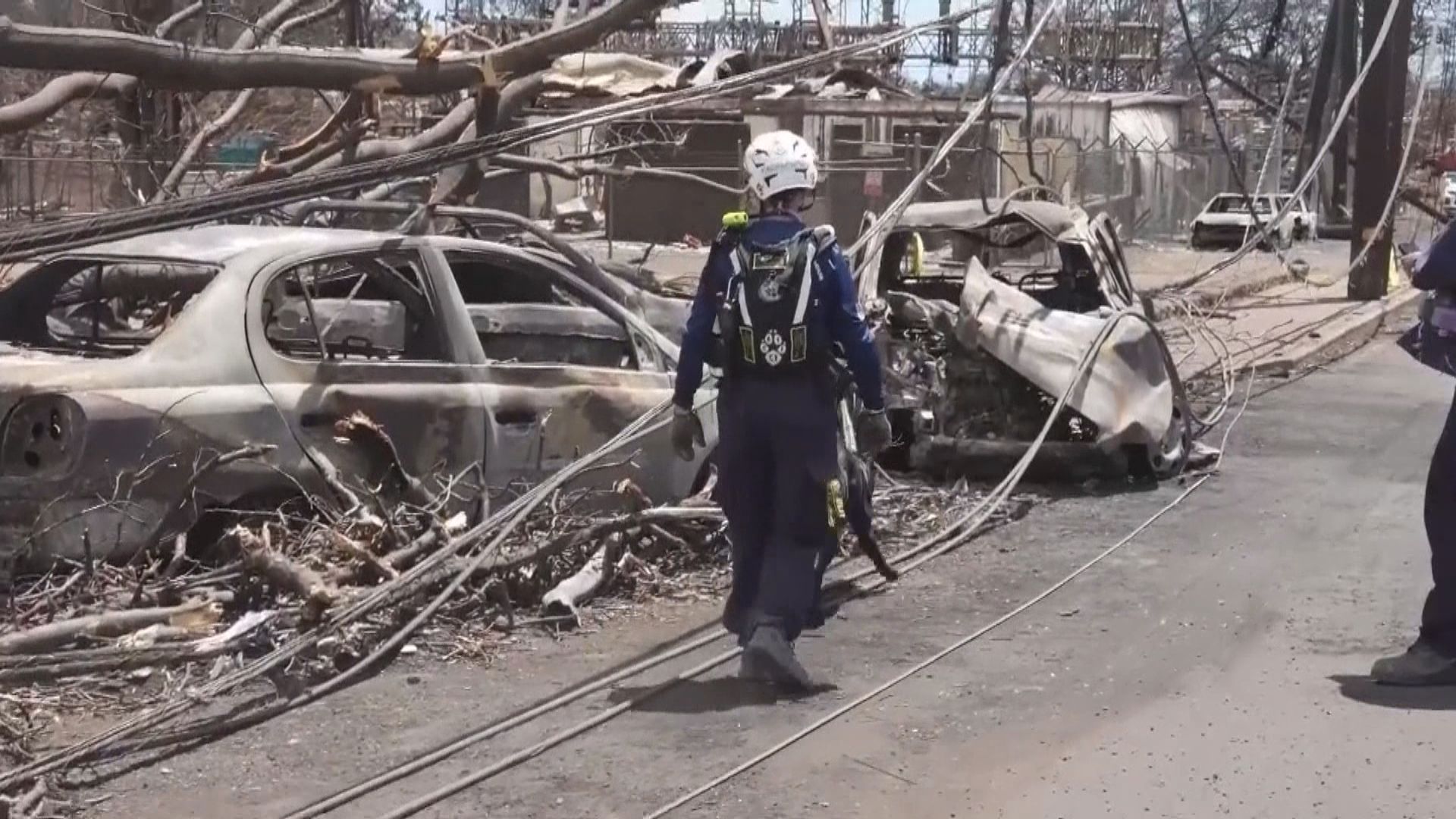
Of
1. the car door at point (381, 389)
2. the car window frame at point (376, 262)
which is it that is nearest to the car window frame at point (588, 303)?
the car window frame at point (376, 262)

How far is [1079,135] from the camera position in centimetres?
3738

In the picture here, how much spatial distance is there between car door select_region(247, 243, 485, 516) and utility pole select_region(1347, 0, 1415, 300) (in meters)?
16.2

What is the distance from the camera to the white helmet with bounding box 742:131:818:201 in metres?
5.96

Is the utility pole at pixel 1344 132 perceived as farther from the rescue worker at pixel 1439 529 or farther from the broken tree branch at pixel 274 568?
the broken tree branch at pixel 274 568

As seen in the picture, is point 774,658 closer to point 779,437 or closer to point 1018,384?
point 779,437

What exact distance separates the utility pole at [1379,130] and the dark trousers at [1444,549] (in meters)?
15.8

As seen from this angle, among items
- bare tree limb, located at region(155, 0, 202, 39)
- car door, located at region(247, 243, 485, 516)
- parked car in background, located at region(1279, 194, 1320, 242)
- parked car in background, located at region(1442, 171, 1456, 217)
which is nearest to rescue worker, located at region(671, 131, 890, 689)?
car door, located at region(247, 243, 485, 516)

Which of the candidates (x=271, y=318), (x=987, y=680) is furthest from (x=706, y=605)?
(x=271, y=318)

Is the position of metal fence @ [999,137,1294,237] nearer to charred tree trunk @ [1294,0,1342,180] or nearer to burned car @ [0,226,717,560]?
charred tree trunk @ [1294,0,1342,180]

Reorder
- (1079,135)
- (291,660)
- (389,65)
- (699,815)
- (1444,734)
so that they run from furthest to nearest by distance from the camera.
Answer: (1079,135) < (389,65) < (291,660) < (1444,734) < (699,815)

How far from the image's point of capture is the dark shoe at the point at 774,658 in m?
5.90

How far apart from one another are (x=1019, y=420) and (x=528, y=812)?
582 centimetres

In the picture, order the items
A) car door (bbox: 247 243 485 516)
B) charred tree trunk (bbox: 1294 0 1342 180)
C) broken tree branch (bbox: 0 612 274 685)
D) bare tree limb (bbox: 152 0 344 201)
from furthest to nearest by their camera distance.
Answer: charred tree trunk (bbox: 1294 0 1342 180) → bare tree limb (bbox: 152 0 344 201) → car door (bbox: 247 243 485 516) → broken tree branch (bbox: 0 612 274 685)

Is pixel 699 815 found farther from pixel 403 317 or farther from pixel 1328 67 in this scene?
pixel 1328 67
